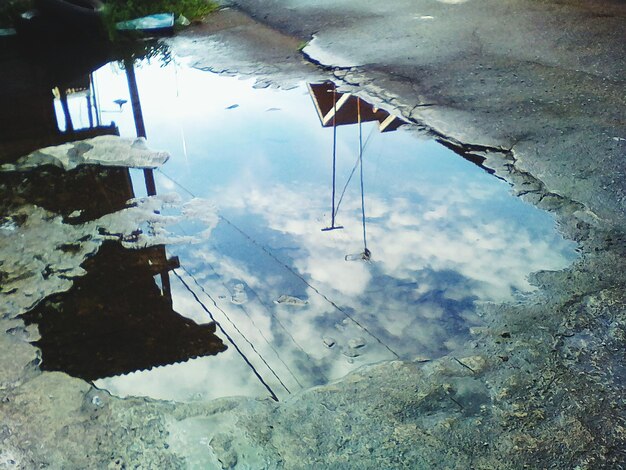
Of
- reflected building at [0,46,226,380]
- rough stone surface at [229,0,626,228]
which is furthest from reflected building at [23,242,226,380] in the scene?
rough stone surface at [229,0,626,228]

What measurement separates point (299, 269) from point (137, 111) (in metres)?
2.63

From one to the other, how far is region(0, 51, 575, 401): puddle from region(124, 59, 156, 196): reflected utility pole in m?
0.06

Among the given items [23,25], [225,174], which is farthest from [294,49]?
[23,25]

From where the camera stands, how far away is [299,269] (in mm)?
2648

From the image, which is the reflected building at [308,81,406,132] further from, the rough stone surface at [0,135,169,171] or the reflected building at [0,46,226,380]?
the reflected building at [0,46,226,380]

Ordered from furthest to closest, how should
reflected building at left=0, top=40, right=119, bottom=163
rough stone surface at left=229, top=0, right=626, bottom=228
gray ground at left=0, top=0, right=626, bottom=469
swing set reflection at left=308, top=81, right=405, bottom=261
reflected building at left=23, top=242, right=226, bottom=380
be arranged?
reflected building at left=0, top=40, right=119, bottom=163 → swing set reflection at left=308, top=81, right=405, bottom=261 → rough stone surface at left=229, top=0, right=626, bottom=228 → reflected building at left=23, top=242, right=226, bottom=380 → gray ground at left=0, top=0, right=626, bottom=469

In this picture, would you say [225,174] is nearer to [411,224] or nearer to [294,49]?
[411,224]

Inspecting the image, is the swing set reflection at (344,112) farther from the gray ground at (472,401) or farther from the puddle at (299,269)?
→ the gray ground at (472,401)

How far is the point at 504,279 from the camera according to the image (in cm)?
251

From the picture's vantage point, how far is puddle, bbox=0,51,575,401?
217 centimetres

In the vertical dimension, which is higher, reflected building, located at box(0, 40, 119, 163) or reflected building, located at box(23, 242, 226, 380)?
reflected building, located at box(0, 40, 119, 163)

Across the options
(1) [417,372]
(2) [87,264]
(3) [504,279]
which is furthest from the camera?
(2) [87,264]

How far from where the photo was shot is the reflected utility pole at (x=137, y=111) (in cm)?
340

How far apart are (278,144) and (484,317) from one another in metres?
2.11
